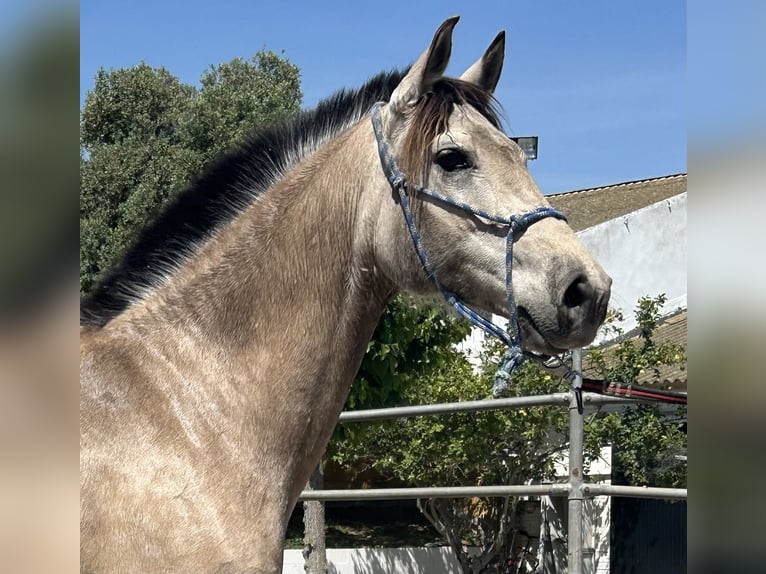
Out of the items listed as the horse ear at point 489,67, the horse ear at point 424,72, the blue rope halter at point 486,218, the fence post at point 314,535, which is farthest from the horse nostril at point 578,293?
the fence post at point 314,535

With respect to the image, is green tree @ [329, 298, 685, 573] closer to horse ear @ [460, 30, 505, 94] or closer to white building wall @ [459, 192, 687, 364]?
white building wall @ [459, 192, 687, 364]

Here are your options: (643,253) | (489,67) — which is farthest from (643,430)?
(489,67)

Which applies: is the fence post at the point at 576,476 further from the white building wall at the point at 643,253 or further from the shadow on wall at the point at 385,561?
the white building wall at the point at 643,253

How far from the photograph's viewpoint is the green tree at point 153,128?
1672 cm

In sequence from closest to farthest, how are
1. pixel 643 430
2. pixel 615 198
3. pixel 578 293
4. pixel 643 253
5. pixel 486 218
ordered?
pixel 578 293 < pixel 486 218 < pixel 643 430 < pixel 643 253 < pixel 615 198

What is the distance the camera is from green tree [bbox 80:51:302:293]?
1672cm

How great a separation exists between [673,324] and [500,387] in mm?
14484

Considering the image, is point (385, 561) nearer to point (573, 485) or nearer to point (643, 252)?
point (643, 252)

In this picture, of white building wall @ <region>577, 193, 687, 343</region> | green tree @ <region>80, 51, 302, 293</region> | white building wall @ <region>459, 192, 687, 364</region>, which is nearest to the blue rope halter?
green tree @ <region>80, 51, 302, 293</region>

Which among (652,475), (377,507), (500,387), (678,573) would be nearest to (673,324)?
(652,475)

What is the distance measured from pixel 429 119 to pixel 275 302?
0.70 m

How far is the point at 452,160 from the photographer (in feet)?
8.32
